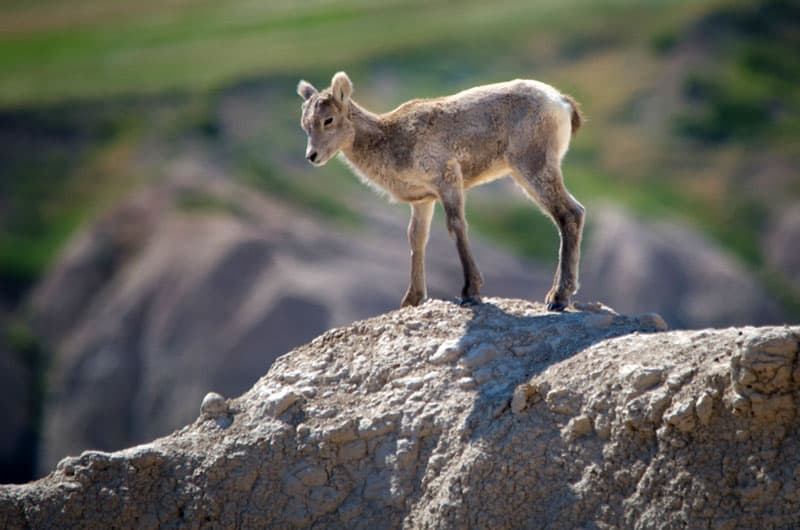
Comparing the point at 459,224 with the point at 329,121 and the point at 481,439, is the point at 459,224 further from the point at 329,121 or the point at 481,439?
the point at 481,439

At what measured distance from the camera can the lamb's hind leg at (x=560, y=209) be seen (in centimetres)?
1384

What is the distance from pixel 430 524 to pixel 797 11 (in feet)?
180

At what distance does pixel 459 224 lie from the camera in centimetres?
1380

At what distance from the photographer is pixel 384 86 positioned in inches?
→ 2153

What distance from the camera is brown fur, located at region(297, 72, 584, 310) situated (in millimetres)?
13969

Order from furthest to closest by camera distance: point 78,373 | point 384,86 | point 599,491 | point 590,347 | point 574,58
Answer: point 574,58 < point 384,86 < point 78,373 < point 590,347 < point 599,491

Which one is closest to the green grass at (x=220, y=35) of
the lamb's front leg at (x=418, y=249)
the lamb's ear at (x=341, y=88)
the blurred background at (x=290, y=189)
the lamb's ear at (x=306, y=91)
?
the blurred background at (x=290, y=189)

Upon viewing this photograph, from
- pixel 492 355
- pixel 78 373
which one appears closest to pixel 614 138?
pixel 78 373

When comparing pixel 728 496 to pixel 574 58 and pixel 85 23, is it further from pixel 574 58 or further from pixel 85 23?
pixel 85 23

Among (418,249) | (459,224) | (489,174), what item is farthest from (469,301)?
(489,174)

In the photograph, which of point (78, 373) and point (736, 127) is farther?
point (736, 127)

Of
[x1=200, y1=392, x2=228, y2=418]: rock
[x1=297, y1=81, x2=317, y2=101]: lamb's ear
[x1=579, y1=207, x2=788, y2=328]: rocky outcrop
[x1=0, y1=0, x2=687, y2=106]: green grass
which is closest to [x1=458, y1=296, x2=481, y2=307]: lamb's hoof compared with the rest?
[x1=200, y1=392, x2=228, y2=418]: rock

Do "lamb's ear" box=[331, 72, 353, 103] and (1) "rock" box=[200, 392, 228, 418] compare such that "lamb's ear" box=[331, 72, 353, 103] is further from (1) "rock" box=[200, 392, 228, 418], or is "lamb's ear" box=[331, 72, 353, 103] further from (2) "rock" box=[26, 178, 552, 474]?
(2) "rock" box=[26, 178, 552, 474]

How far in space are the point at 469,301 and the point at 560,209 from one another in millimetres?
1450
